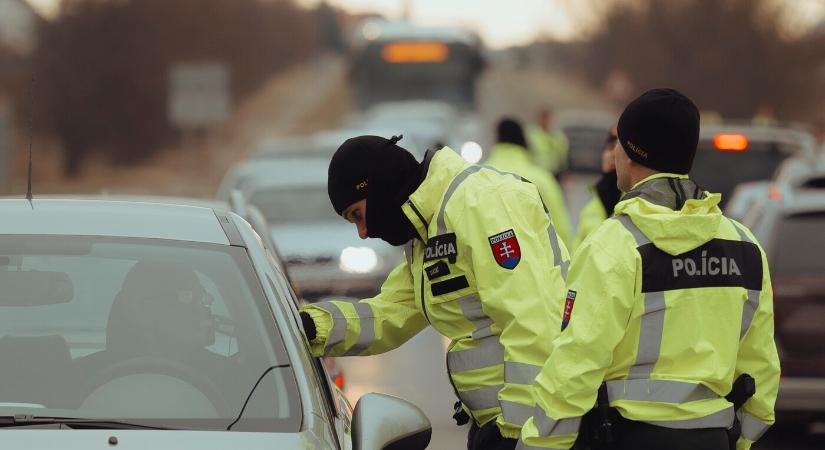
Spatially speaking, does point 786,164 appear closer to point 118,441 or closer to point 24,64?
point 118,441

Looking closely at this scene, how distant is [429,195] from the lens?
4762 mm

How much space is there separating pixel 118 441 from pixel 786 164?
11.0 meters

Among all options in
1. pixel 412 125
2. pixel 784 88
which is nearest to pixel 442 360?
pixel 412 125

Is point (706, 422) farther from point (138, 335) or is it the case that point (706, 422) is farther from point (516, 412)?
point (138, 335)

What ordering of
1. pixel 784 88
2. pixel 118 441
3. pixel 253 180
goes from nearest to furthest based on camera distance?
pixel 118 441 < pixel 253 180 < pixel 784 88

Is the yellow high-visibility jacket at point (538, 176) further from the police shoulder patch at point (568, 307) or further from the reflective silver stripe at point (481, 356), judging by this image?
the police shoulder patch at point (568, 307)

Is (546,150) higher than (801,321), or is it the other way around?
(546,150)

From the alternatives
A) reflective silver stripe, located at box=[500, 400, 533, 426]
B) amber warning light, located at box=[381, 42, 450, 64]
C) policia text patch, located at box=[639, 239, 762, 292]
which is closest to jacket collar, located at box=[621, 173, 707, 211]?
policia text patch, located at box=[639, 239, 762, 292]

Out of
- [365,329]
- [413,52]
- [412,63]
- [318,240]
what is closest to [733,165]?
[318,240]

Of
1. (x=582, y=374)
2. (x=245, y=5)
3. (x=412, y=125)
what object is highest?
(x=245, y=5)

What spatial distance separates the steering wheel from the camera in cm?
445

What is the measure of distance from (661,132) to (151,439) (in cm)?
144

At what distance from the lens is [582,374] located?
4.02 meters

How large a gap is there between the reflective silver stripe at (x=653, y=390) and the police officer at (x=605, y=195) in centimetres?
395
